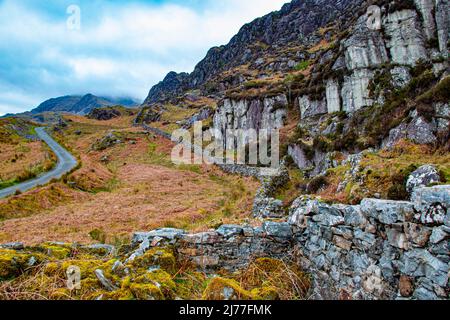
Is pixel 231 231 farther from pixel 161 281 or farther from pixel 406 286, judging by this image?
pixel 406 286

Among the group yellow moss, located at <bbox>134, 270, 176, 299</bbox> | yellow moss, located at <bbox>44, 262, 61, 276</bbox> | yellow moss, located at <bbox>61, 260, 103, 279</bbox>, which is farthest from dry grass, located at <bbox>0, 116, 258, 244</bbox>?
yellow moss, located at <bbox>44, 262, 61, 276</bbox>

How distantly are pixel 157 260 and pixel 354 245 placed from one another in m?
4.58

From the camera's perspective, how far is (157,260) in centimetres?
643

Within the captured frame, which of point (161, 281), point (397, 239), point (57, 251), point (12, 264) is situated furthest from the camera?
point (57, 251)

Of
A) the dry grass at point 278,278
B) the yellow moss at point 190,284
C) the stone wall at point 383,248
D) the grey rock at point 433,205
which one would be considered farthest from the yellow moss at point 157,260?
the grey rock at point 433,205

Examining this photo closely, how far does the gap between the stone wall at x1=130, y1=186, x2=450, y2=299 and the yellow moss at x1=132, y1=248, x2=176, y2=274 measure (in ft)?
1.12

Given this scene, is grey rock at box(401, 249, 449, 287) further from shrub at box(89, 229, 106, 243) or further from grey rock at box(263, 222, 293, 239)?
shrub at box(89, 229, 106, 243)

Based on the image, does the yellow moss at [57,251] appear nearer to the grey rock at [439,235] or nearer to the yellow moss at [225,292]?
the yellow moss at [225,292]

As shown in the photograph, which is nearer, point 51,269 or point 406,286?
point 406,286

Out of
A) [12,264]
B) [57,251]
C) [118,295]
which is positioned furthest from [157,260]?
[12,264]

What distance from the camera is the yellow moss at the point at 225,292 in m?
5.05

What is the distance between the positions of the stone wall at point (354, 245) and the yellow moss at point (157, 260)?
342mm

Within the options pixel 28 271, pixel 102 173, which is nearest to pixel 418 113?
pixel 28 271
